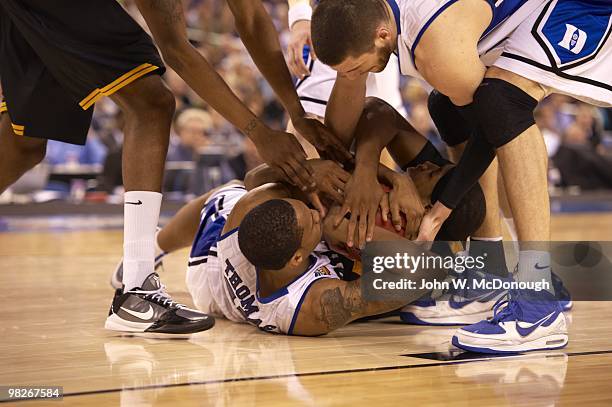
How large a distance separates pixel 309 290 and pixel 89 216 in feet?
20.8

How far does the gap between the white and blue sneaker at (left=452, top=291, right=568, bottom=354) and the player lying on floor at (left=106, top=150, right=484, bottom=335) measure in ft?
1.37

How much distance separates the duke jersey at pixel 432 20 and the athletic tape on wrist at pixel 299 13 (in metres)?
1.23

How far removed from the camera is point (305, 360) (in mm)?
3004

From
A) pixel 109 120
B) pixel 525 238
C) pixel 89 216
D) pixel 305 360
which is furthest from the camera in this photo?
pixel 109 120

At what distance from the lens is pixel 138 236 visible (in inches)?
139

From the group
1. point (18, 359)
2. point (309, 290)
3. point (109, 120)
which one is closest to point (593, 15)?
point (309, 290)

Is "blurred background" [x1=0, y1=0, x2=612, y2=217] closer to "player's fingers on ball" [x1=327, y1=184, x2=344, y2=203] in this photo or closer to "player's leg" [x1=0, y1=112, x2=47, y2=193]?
"player's leg" [x1=0, y1=112, x2=47, y2=193]

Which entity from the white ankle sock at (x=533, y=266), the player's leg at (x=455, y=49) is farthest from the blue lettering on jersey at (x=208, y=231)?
Answer: the white ankle sock at (x=533, y=266)

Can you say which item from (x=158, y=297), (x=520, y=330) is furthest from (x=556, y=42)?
(x=158, y=297)

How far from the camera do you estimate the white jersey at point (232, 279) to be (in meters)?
3.43

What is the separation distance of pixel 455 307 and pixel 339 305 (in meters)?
0.63

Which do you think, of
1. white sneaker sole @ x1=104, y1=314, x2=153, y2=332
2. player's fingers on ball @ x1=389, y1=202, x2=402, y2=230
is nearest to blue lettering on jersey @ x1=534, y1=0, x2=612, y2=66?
player's fingers on ball @ x1=389, y1=202, x2=402, y2=230

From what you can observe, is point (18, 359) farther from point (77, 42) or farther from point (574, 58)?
point (574, 58)

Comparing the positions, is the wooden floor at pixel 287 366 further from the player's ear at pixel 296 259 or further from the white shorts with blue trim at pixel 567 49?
the white shorts with blue trim at pixel 567 49
